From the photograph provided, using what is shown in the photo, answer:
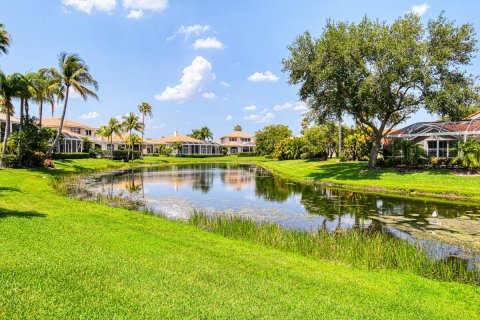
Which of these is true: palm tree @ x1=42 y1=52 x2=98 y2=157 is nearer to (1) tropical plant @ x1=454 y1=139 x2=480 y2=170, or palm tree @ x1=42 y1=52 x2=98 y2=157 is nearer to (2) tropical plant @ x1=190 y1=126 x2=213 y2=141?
(1) tropical plant @ x1=454 y1=139 x2=480 y2=170

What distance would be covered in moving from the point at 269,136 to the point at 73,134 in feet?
150

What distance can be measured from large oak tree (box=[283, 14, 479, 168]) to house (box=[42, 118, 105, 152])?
41552 mm

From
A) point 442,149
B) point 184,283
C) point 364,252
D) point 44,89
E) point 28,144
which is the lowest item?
point 364,252

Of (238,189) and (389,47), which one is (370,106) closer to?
(389,47)

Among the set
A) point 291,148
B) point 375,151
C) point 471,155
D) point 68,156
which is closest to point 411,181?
point 471,155

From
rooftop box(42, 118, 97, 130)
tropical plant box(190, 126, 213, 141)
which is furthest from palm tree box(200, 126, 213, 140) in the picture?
rooftop box(42, 118, 97, 130)

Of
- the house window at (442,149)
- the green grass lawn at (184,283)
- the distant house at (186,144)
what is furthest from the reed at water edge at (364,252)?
the distant house at (186,144)

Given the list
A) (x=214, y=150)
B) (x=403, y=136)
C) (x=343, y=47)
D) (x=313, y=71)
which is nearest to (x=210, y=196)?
(x=313, y=71)

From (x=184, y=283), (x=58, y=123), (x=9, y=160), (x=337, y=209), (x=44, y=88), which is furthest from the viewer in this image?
(x=58, y=123)

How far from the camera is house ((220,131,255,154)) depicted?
123 meters

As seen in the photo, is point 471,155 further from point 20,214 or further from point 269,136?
point 269,136

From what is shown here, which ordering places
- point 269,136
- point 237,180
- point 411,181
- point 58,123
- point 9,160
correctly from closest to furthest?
1. point 411,181
2. point 9,160
3. point 237,180
4. point 58,123
5. point 269,136

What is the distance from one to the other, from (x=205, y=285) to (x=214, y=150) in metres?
110

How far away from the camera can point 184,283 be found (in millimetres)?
6883
